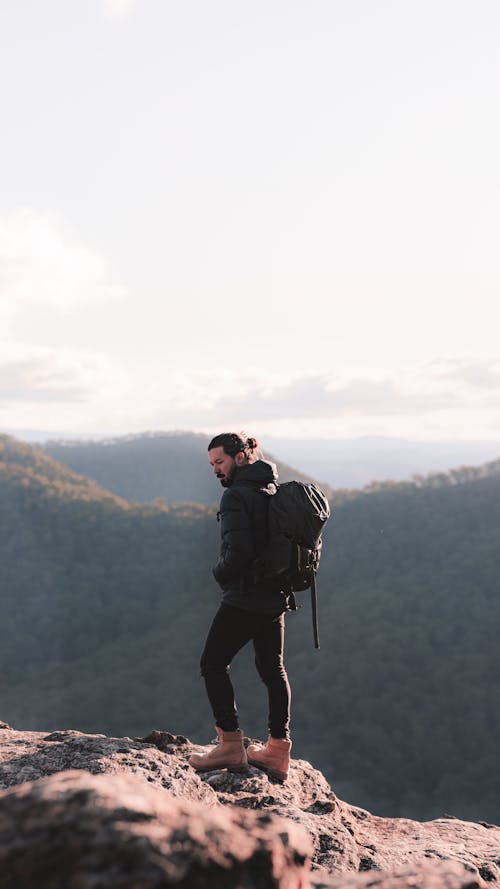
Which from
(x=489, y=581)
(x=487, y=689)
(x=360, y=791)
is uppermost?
(x=489, y=581)

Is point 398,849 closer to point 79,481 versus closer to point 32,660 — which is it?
point 32,660

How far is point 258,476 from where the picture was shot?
5137 millimetres

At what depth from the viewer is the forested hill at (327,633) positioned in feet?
245

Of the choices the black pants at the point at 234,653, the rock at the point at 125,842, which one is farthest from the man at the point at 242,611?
the rock at the point at 125,842

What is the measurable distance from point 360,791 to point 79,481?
286 feet

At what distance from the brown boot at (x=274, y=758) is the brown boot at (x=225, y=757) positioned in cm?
18

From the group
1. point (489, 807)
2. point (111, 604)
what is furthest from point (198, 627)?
point (489, 807)

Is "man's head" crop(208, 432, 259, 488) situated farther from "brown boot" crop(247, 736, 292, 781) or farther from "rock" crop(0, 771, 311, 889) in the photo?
"rock" crop(0, 771, 311, 889)

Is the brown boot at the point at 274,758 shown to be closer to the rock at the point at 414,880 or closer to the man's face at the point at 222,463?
the man's face at the point at 222,463

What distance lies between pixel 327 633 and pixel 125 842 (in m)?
92.4

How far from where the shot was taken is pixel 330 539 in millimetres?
110438

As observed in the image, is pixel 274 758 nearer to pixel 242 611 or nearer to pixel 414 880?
pixel 242 611

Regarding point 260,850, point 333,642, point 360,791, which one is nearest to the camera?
point 260,850

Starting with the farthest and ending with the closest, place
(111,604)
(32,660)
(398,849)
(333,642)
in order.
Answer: (111,604)
(32,660)
(333,642)
(398,849)
